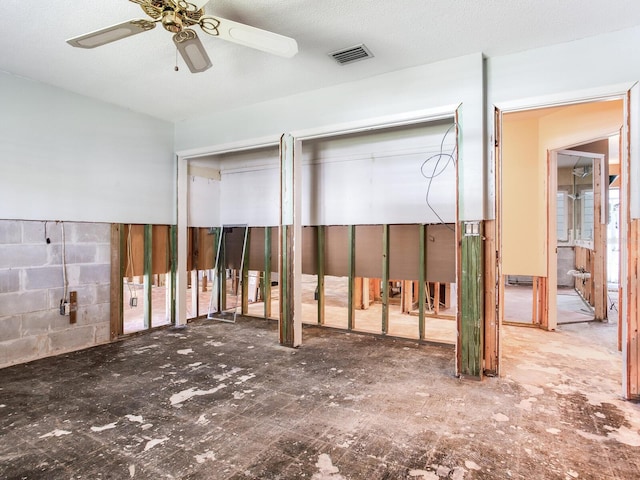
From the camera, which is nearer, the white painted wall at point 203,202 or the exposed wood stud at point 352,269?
the exposed wood stud at point 352,269

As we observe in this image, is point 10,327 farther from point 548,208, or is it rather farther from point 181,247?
point 548,208

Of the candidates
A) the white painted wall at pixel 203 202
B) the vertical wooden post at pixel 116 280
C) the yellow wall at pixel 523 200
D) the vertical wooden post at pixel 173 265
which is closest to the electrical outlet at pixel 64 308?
the vertical wooden post at pixel 116 280

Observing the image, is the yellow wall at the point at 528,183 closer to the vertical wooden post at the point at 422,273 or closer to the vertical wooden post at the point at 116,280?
the vertical wooden post at the point at 422,273

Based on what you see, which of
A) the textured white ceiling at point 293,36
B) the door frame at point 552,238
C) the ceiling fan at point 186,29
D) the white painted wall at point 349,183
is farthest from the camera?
the door frame at point 552,238

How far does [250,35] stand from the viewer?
6.99 feet

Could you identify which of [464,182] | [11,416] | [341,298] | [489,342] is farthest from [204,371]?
[341,298]

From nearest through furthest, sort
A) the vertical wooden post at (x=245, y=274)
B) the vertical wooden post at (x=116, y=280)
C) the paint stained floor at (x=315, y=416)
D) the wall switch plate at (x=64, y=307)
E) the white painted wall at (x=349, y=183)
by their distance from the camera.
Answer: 1. the paint stained floor at (x=315, y=416)
2. the wall switch plate at (x=64, y=307)
3. the white painted wall at (x=349, y=183)
4. the vertical wooden post at (x=116, y=280)
5. the vertical wooden post at (x=245, y=274)

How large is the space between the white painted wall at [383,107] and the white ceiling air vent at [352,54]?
1.37ft

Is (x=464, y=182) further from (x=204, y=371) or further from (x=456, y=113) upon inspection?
(x=204, y=371)

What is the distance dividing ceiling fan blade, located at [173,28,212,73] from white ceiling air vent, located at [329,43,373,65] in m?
1.13

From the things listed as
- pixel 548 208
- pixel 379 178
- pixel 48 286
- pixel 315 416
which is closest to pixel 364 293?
pixel 379 178

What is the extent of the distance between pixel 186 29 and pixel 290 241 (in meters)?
2.24

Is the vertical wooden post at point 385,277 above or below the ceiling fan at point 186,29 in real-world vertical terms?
below

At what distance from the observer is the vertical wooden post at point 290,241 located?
3857 millimetres
